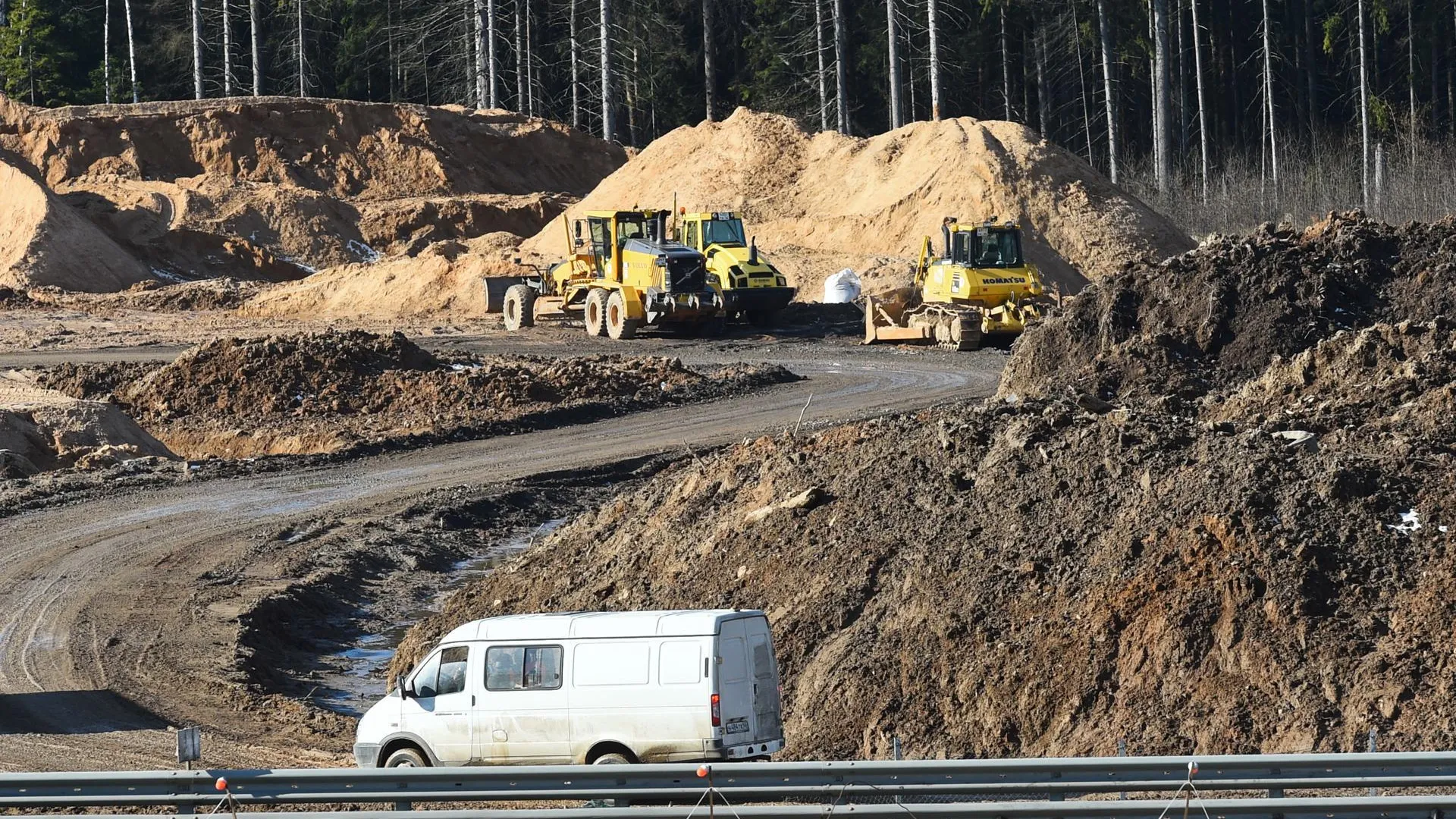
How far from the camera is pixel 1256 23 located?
7344 centimetres

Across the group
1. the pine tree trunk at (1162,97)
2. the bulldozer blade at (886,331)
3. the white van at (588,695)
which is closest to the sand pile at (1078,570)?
the white van at (588,695)

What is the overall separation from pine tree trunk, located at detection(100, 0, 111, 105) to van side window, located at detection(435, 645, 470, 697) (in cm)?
6159

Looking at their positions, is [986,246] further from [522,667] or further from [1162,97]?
[1162,97]

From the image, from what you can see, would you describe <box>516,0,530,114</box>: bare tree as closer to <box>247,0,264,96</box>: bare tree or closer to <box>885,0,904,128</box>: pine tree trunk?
<box>247,0,264,96</box>: bare tree

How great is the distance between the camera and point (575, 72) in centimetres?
6769

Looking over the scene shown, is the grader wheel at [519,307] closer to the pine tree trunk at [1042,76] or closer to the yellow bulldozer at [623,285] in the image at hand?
the yellow bulldozer at [623,285]

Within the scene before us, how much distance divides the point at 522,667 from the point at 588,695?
0.52 meters

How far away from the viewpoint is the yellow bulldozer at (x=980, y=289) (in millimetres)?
32312

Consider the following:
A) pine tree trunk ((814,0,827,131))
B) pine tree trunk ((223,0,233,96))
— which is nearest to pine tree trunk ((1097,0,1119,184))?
pine tree trunk ((814,0,827,131))

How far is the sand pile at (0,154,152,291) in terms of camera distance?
146 feet

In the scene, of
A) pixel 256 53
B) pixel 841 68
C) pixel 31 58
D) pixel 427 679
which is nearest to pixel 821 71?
pixel 841 68

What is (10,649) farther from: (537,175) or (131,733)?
(537,175)

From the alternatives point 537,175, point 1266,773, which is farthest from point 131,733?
point 537,175

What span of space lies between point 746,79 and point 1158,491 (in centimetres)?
6308
